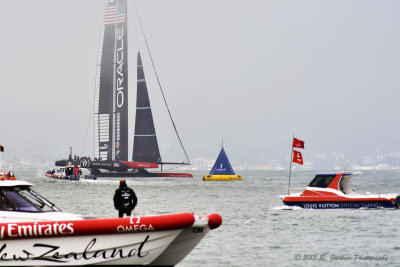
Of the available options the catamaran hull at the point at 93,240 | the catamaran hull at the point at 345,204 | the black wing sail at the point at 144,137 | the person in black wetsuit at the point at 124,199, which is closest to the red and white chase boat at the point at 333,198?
the catamaran hull at the point at 345,204

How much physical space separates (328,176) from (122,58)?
372 feet

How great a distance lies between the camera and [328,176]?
127 ft

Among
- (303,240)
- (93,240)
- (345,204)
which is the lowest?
(303,240)

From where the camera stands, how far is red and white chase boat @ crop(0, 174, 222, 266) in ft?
50.4

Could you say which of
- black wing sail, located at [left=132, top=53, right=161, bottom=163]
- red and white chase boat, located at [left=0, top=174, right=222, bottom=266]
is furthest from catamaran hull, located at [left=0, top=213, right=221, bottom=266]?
black wing sail, located at [left=132, top=53, right=161, bottom=163]

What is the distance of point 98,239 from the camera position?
1548 cm

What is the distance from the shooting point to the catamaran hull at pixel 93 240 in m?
15.4

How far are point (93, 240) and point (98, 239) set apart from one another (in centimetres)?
12

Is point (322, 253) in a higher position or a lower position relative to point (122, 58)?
lower

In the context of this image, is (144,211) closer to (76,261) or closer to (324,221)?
(324,221)

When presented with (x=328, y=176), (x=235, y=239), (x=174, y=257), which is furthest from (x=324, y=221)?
(x=174, y=257)

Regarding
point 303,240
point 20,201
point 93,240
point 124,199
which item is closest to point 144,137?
point 303,240

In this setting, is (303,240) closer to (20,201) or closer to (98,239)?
(98,239)

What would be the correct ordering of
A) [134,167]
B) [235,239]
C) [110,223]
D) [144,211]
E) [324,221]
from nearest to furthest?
1. [110,223]
2. [235,239]
3. [324,221]
4. [144,211]
5. [134,167]
